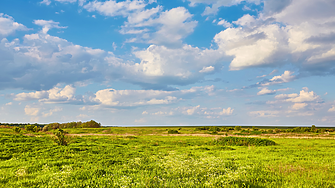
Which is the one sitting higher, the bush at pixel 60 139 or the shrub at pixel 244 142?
the bush at pixel 60 139

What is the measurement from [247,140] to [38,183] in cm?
3308

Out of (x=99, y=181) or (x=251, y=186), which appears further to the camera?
(x=99, y=181)

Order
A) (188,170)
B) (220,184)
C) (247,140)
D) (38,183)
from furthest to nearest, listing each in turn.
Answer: (247,140) → (188,170) → (38,183) → (220,184)

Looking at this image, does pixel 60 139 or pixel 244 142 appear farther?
pixel 244 142

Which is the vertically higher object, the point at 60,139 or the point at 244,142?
the point at 60,139

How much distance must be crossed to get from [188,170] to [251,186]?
296 cm

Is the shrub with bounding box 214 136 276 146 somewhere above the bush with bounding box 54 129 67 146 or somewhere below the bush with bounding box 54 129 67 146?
below

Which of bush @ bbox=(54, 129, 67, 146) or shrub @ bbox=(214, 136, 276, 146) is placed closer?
bush @ bbox=(54, 129, 67, 146)

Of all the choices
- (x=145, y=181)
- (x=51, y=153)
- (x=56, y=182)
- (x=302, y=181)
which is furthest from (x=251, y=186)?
(x=51, y=153)

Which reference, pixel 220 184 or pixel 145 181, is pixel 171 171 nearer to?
pixel 145 181

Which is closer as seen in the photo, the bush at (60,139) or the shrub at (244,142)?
the bush at (60,139)

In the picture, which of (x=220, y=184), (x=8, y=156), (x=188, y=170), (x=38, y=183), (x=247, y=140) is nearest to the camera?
(x=220, y=184)

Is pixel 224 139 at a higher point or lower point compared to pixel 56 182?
lower

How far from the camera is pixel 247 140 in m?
33.8
